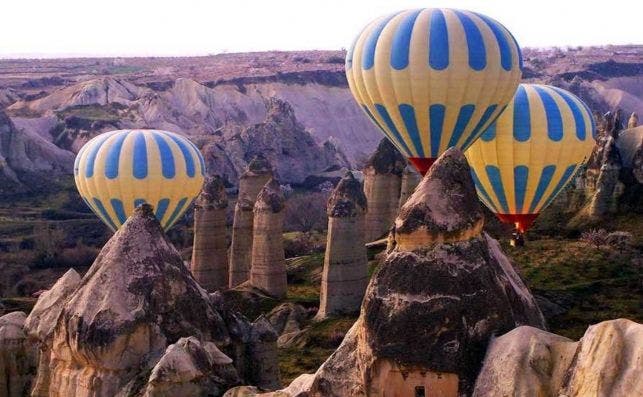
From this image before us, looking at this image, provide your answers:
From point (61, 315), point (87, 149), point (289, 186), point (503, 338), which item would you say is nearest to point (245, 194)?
point (87, 149)

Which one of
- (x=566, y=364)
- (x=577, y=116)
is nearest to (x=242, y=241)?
(x=577, y=116)

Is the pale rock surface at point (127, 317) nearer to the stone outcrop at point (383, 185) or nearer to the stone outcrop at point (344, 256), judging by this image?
the stone outcrop at point (344, 256)

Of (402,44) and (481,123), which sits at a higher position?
(402,44)

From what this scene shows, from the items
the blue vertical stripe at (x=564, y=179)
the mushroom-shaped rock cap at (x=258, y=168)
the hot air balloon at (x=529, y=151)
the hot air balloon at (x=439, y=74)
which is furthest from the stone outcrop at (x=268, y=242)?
the blue vertical stripe at (x=564, y=179)

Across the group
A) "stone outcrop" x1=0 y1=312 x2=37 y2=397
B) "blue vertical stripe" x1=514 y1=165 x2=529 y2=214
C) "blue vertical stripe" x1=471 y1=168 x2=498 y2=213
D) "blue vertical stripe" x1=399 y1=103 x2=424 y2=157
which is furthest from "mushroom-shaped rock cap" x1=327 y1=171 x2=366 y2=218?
"stone outcrop" x1=0 y1=312 x2=37 y2=397

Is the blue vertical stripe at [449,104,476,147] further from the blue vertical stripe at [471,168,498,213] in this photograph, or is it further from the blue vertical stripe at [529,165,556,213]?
the blue vertical stripe at [529,165,556,213]

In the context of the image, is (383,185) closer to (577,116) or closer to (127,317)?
(577,116)

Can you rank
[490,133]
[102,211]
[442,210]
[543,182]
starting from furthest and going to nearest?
[102,211]
[490,133]
[543,182]
[442,210]

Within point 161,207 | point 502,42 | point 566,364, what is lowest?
point 161,207
